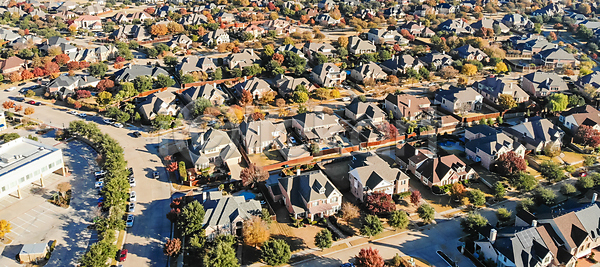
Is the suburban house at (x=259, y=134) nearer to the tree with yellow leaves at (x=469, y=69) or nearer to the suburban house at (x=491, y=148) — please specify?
the suburban house at (x=491, y=148)

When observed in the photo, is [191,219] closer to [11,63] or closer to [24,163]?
[24,163]

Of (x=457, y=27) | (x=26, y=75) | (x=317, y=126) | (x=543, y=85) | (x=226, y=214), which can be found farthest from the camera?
(x=457, y=27)

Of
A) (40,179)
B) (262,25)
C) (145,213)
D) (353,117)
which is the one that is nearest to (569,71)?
(353,117)

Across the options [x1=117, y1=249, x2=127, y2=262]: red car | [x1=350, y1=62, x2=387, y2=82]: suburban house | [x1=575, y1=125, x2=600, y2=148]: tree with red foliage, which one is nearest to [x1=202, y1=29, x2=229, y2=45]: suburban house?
[x1=350, y1=62, x2=387, y2=82]: suburban house

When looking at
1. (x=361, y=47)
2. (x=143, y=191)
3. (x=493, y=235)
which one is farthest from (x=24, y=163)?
(x=361, y=47)

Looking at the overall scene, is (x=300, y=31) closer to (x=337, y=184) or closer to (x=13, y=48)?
(x=13, y=48)
